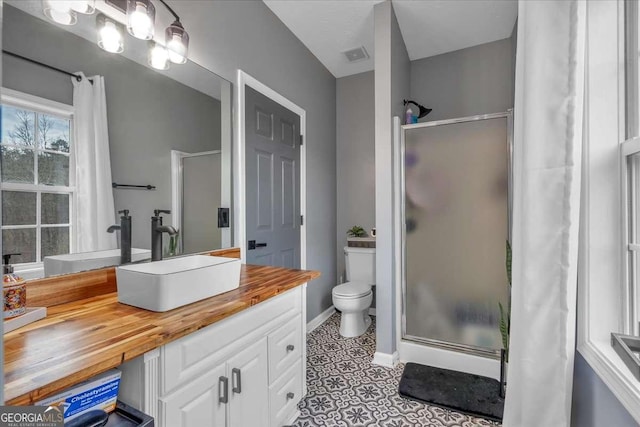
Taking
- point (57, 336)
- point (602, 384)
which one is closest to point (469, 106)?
point (602, 384)

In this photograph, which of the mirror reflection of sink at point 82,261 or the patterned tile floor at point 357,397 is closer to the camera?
the mirror reflection of sink at point 82,261

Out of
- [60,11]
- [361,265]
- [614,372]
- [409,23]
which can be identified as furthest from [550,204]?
[409,23]

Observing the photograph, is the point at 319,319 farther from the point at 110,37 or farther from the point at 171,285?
the point at 110,37

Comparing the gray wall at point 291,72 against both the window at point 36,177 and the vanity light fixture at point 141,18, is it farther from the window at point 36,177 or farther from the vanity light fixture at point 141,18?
the window at point 36,177

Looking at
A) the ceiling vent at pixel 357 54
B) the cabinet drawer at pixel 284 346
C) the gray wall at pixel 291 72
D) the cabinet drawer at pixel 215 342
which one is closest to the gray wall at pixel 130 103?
the gray wall at pixel 291 72

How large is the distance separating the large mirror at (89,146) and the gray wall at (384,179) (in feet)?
4.00

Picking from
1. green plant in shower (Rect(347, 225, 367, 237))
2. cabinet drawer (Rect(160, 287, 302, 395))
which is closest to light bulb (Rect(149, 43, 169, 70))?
cabinet drawer (Rect(160, 287, 302, 395))

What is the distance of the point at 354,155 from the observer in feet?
11.0

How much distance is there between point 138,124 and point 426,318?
2199 mm

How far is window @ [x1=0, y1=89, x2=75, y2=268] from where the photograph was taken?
98 centimetres

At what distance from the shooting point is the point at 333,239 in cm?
336

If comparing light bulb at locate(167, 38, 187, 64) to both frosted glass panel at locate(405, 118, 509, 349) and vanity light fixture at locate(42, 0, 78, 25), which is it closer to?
vanity light fixture at locate(42, 0, 78, 25)

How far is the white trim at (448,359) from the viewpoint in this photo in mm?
2031

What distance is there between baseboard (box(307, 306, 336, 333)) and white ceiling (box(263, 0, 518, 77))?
257 centimetres
